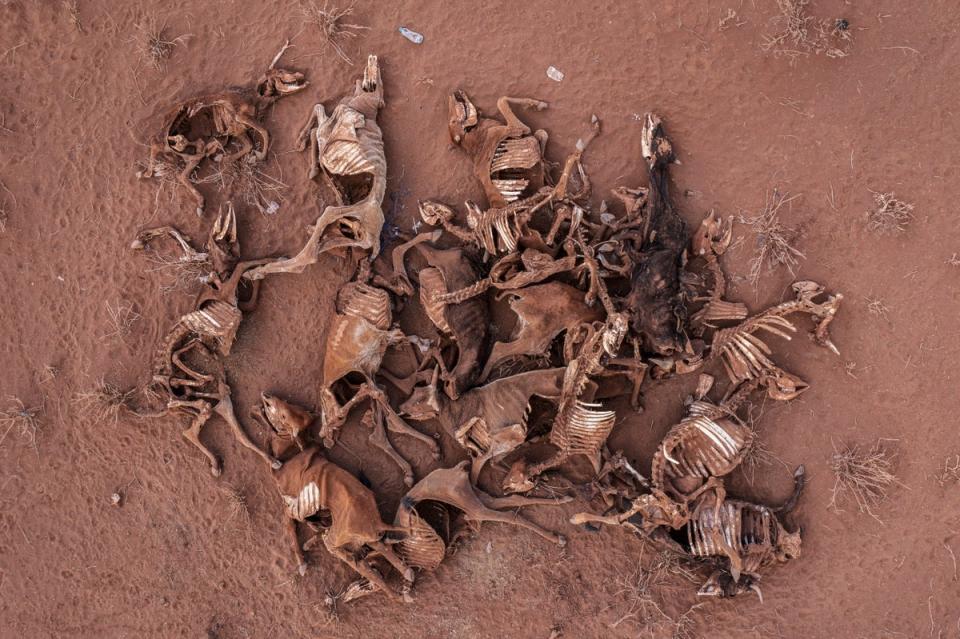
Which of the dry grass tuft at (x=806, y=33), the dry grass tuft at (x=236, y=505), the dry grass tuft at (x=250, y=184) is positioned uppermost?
the dry grass tuft at (x=806, y=33)

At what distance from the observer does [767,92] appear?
4980mm

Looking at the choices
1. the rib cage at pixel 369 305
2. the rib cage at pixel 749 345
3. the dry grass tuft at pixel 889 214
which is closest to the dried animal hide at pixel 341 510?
the rib cage at pixel 369 305

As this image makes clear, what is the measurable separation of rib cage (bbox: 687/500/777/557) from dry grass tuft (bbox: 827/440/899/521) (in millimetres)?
624

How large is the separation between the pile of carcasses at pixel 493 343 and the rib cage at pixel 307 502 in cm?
2

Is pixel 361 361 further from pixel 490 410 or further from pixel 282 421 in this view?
pixel 490 410

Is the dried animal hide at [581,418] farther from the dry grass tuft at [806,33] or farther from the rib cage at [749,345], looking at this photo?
the dry grass tuft at [806,33]

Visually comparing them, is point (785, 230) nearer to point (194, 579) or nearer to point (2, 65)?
point (194, 579)

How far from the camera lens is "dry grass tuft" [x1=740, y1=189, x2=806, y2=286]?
4945mm

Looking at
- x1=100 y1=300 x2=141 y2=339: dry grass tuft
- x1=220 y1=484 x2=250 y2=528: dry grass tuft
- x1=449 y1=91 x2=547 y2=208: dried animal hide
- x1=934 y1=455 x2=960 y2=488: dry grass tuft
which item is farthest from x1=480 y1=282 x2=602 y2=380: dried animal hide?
x1=100 y1=300 x2=141 y2=339: dry grass tuft

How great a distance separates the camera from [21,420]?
5.31 metres

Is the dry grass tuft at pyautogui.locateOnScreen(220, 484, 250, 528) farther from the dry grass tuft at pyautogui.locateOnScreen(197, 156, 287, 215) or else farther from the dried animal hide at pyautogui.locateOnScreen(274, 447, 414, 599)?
the dry grass tuft at pyautogui.locateOnScreen(197, 156, 287, 215)

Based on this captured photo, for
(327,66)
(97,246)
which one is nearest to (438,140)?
(327,66)

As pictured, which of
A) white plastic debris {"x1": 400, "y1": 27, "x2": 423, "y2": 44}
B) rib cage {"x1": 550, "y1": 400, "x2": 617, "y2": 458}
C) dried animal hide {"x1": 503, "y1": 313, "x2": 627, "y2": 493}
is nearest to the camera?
dried animal hide {"x1": 503, "y1": 313, "x2": 627, "y2": 493}

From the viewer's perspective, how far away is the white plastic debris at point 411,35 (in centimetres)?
520
